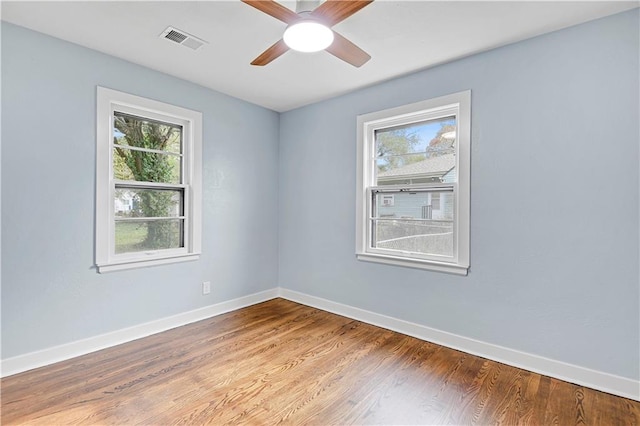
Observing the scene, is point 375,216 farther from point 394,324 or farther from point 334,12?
point 334,12

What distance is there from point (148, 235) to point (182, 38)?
182 centimetres

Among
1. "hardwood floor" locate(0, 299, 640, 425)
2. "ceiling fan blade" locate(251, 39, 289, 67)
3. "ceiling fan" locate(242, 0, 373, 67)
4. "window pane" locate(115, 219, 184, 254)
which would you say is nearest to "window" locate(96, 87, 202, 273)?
"window pane" locate(115, 219, 184, 254)

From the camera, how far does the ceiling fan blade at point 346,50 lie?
6.39 ft

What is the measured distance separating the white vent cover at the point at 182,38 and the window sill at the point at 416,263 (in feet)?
8.12

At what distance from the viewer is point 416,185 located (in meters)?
3.00

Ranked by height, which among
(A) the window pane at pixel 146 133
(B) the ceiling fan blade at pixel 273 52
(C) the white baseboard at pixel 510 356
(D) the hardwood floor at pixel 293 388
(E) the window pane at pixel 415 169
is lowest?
(D) the hardwood floor at pixel 293 388

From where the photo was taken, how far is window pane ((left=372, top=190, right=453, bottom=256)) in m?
2.84

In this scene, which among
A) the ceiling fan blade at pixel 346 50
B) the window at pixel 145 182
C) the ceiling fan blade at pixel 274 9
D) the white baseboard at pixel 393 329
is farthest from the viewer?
the window at pixel 145 182

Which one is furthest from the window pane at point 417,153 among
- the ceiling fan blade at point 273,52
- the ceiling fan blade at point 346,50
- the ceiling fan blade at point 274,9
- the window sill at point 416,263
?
the ceiling fan blade at point 274,9

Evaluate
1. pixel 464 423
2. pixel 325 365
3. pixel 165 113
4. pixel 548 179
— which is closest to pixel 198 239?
pixel 165 113

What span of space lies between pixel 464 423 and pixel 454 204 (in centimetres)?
165

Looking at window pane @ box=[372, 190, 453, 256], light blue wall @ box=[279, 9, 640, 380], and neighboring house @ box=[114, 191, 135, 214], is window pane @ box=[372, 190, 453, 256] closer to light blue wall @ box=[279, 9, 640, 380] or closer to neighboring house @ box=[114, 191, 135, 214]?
light blue wall @ box=[279, 9, 640, 380]

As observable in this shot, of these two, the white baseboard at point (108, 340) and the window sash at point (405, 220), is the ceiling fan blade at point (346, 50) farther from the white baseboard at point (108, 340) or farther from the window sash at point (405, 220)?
the white baseboard at point (108, 340)

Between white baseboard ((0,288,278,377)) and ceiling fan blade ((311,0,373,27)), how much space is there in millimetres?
2967
